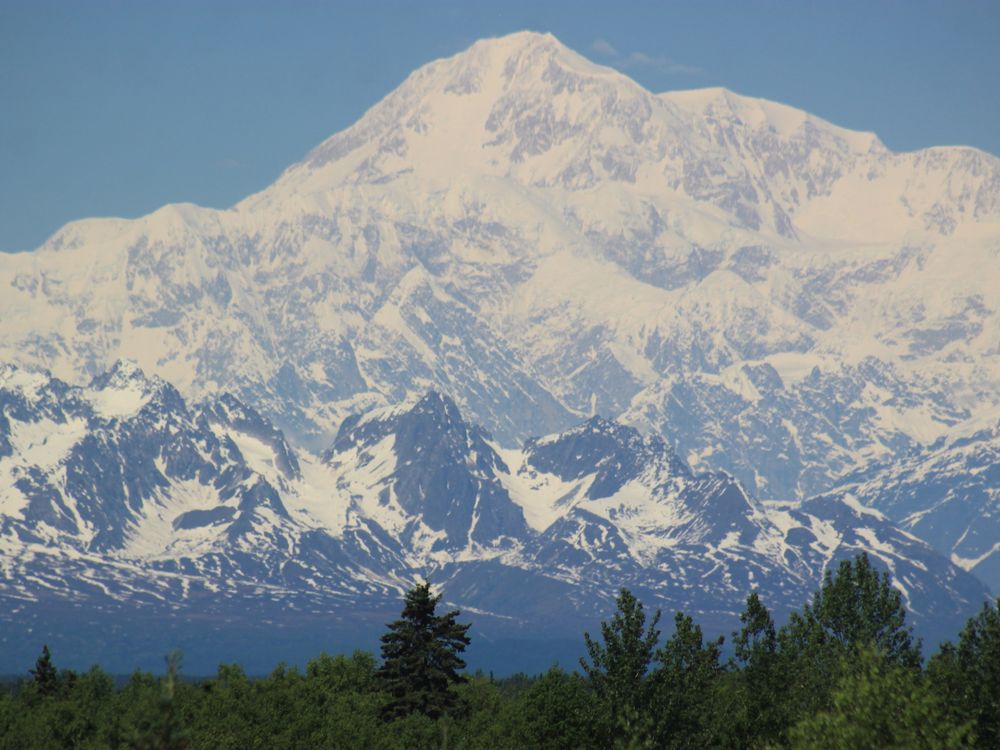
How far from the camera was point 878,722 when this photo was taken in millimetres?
114500

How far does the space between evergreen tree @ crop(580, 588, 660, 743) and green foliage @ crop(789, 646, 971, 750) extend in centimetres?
3332

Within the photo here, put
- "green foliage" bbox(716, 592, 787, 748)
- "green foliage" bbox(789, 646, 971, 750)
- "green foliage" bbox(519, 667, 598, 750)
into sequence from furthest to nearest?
"green foliage" bbox(716, 592, 787, 748) < "green foliage" bbox(519, 667, 598, 750) < "green foliage" bbox(789, 646, 971, 750)

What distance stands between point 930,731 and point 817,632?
8088 cm

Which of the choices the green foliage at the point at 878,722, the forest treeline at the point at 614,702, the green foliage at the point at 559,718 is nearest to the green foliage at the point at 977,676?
the forest treeline at the point at 614,702

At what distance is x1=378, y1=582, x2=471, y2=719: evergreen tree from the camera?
7109 inches

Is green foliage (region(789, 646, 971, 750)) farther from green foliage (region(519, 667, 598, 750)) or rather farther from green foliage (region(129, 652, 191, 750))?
green foliage (region(129, 652, 191, 750))

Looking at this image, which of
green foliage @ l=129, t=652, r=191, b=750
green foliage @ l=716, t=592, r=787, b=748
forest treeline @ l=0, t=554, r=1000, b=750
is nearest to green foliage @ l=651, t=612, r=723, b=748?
forest treeline @ l=0, t=554, r=1000, b=750

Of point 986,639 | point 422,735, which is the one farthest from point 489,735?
point 986,639

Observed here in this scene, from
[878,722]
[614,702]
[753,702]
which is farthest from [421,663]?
[878,722]

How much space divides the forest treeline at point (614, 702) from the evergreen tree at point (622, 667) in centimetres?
16

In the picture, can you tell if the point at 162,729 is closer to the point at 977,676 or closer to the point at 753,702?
the point at 753,702

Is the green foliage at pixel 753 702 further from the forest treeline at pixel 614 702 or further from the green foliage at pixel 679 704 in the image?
the green foliage at pixel 679 704

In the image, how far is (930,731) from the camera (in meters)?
112

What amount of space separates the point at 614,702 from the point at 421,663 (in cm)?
3933
